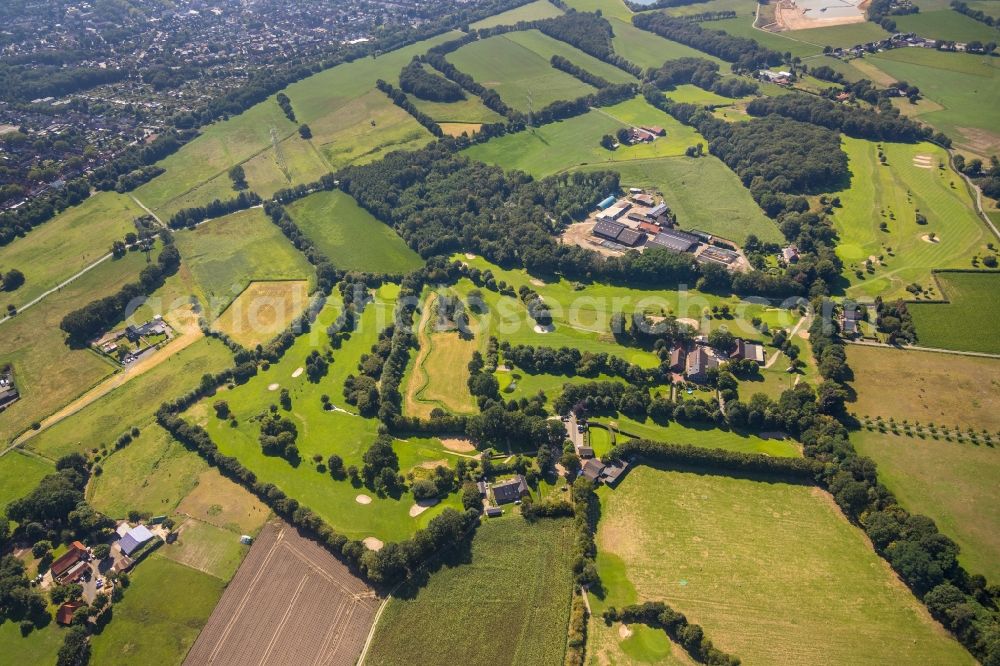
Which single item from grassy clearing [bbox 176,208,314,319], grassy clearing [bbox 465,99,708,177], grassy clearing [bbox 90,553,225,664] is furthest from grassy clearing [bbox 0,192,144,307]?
grassy clearing [bbox 465,99,708,177]

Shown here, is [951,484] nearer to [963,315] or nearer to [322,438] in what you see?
[963,315]

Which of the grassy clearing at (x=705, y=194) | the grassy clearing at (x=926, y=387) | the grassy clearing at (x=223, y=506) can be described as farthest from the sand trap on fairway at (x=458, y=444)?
the grassy clearing at (x=705, y=194)

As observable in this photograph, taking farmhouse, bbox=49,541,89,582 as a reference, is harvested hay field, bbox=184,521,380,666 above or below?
below

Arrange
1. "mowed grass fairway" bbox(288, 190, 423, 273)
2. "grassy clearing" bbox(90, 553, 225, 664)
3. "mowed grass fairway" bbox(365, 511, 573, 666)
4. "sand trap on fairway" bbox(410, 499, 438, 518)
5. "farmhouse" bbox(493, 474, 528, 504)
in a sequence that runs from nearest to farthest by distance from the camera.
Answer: "mowed grass fairway" bbox(365, 511, 573, 666) < "grassy clearing" bbox(90, 553, 225, 664) < "farmhouse" bbox(493, 474, 528, 504) < "sand trap on fairway" bbox(410, 499, 438, 518) < "mowed grass fairway" bbox(288, 190, 423, 273)

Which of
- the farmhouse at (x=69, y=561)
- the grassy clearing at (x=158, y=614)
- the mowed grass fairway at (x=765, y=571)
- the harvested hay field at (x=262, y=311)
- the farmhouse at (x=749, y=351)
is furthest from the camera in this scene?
the harvested hay field at (x=262, y=311)

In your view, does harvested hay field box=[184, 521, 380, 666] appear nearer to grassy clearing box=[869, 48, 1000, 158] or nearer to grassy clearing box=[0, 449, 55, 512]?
grassy clearing box=[0, 449, 55, 512]

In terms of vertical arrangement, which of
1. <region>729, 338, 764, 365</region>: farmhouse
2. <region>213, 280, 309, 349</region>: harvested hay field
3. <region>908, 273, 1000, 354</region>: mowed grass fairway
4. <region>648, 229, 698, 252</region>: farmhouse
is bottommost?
<region>213, 280, 309, 349</region>: harvested hay field

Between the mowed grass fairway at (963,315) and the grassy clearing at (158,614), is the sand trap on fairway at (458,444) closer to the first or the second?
the grassy clearing at (158,614)
